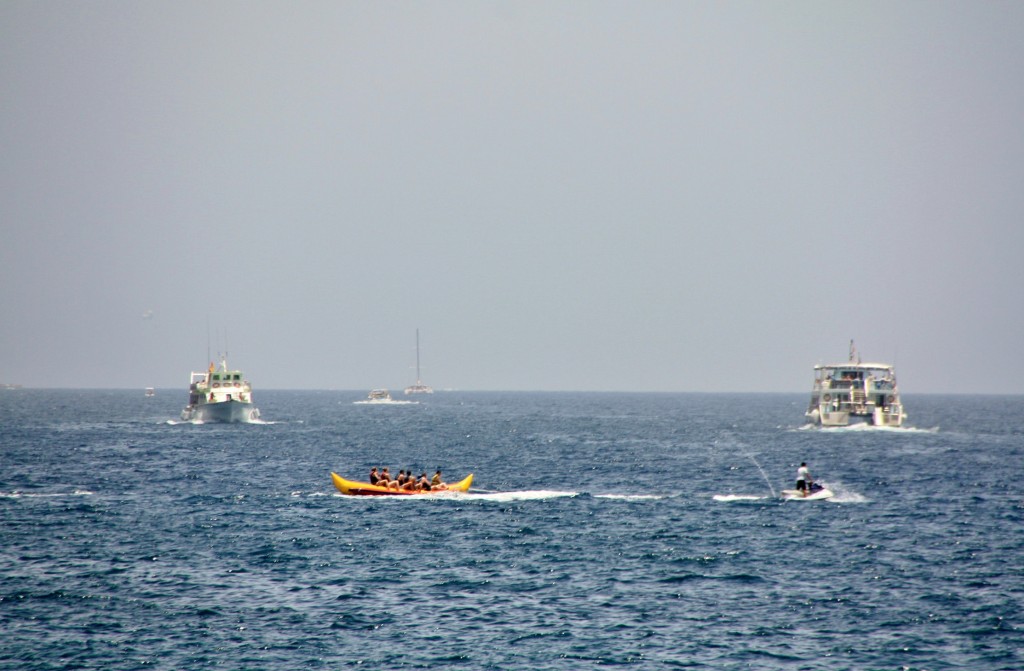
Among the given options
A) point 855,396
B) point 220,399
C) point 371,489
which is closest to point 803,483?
point 371,489

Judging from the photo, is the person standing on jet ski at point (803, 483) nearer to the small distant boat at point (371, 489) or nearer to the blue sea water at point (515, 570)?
the blue sea water at point (515, 570)

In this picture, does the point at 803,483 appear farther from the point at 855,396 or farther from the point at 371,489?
the point at 855,396

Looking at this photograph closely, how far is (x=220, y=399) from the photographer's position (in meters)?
134

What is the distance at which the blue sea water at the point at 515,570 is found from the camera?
30.6 meters

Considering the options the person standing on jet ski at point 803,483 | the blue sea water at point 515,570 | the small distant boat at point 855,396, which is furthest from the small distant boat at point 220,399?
the person standing on jet ski at point 803,483

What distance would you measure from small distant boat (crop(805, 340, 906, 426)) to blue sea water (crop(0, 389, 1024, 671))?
45591mm

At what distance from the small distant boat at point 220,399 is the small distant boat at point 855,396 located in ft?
233

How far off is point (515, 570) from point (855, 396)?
94.0m

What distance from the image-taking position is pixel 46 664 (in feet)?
94.7

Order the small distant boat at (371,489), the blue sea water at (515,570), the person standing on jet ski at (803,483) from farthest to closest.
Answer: the small distant boat at (371,489) < the person standing on jet ski at (803,483) < the blue sea water at (515,570)

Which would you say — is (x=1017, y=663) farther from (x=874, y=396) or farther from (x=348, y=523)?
(x=874, y=396)

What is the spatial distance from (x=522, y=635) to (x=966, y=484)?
47.0 meters

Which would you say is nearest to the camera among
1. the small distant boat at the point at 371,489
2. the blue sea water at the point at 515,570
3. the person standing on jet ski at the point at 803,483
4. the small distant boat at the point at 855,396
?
the blue sea water at the point at 515,570

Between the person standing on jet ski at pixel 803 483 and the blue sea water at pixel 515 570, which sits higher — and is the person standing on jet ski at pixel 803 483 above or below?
above
